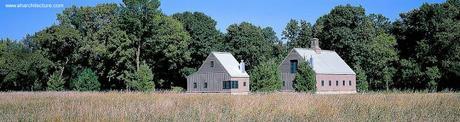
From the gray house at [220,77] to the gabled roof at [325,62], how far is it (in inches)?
269

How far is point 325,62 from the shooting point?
59906 mm

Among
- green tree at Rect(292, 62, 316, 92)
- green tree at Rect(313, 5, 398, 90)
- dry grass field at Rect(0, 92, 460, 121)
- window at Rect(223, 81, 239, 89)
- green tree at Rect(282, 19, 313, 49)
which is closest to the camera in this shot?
dry grass field at Rect(0, 92, 460, 121)

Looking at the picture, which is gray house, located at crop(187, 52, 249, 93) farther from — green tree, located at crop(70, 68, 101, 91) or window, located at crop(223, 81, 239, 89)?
green tree, located at crop(70, 68, 101, 91)

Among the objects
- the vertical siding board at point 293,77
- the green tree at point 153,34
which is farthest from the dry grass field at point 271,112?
the green tree at point 153,34

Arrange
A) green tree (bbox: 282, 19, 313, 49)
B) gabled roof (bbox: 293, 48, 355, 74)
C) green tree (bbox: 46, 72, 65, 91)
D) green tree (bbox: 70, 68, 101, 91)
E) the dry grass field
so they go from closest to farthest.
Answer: the dry grass field < green tree (bbox: 70, 68, 101, 91) < green tree (bbox: 46, 72, 65, 91) < gabled roof (bbox: 293, 48, 355, 74) < green tree (bbox: 282, 19, 313, 49)

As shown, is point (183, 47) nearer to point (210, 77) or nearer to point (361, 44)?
point (210, 77)

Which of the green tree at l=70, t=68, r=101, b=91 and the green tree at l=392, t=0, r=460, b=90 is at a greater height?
the green tree at l=392, t=0, r=460, b=90

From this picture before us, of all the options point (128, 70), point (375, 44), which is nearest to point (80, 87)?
point (128, 70)

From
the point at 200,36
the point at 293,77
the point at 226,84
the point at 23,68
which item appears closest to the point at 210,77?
the point at 226,84

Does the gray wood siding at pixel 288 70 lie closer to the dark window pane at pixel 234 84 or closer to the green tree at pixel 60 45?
the dark window pane at pixel 234 84

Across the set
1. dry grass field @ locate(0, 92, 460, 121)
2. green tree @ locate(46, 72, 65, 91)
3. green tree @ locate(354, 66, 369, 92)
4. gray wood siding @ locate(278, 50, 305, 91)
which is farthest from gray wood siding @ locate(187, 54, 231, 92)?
dry grass field @ locate(0, 92, 460, 121)

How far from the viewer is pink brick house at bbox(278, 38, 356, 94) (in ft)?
188

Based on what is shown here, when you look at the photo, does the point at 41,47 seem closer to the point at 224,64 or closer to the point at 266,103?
the point at 224,64

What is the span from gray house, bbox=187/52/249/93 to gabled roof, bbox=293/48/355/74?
6.84 meters
